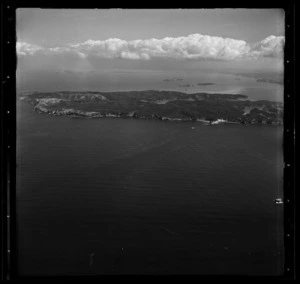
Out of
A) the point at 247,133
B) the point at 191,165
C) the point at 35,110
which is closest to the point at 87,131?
the point at 35,110

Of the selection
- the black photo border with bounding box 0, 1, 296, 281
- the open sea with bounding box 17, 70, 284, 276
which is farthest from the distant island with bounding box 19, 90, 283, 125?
the black photo border with bounding box 0, 1, 296, 281

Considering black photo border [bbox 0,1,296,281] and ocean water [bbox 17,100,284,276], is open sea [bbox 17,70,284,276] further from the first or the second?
black photo border [bbox 0,1,296,281]

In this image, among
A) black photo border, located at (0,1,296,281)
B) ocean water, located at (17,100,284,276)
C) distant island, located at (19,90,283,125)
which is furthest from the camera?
distant island, located at (19,90,283,125)
